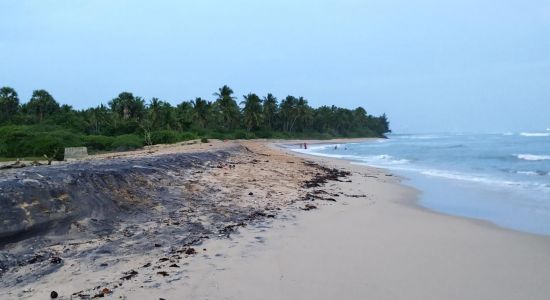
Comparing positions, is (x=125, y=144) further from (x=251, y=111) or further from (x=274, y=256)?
(x=251, y=111)

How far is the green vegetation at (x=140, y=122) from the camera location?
35031 mm

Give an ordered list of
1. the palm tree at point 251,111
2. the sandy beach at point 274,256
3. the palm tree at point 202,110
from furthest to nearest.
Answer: the palm tree at point 251,111 < the palm tree at point 202,110 < the sandy beach at point 274,256

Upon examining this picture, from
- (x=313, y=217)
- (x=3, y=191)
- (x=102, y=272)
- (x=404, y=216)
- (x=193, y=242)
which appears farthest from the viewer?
(x=404, y=216)

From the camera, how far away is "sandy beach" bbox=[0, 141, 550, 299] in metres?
5.07

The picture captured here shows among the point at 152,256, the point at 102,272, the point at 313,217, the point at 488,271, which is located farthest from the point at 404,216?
the point at 102,272

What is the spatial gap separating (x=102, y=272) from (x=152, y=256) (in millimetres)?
861

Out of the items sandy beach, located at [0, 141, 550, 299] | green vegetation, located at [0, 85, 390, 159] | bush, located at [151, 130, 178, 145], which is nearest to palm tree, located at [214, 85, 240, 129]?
green vegetation, located at [0, 85, 390, 159]

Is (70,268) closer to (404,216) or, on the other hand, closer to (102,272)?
(102,272)

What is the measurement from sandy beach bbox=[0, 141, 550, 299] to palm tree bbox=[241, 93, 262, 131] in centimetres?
7098

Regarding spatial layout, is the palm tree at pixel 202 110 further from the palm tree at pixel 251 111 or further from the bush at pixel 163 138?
the bush at pixel 163 138

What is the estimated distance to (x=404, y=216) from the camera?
10367 mm

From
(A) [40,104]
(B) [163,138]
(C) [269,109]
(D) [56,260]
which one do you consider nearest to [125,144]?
(B) [163,138]

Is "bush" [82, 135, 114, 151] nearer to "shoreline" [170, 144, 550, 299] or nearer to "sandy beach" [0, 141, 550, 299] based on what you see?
"sandy beach" [0, 141, 550, 299]

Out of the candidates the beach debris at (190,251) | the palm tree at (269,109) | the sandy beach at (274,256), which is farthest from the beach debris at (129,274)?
the palm tree at (269,109)
